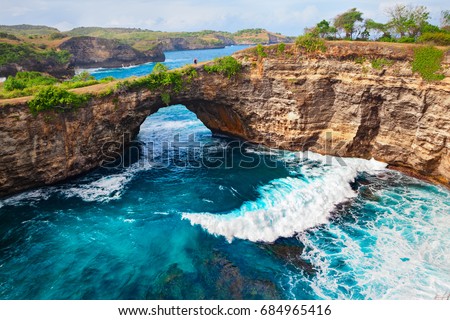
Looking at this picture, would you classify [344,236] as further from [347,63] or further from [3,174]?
[3,174]

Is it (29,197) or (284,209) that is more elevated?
(284,209)

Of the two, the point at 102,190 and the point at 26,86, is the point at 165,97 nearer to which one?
the point at 102,190

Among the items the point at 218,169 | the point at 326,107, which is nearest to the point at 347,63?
the point at 326,107

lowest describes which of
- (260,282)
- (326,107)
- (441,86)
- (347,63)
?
(260,282)

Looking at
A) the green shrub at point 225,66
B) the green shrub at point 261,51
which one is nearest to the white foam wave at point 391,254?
the green shrub at point 261,51

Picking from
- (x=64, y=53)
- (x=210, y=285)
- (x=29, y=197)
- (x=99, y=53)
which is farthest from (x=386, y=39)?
(x=99, y=53)

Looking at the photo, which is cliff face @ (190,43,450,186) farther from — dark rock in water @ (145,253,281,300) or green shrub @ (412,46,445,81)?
dark rock in water @ (145,253,281,300)

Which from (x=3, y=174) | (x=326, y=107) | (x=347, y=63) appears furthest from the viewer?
(x=326, y=107)
